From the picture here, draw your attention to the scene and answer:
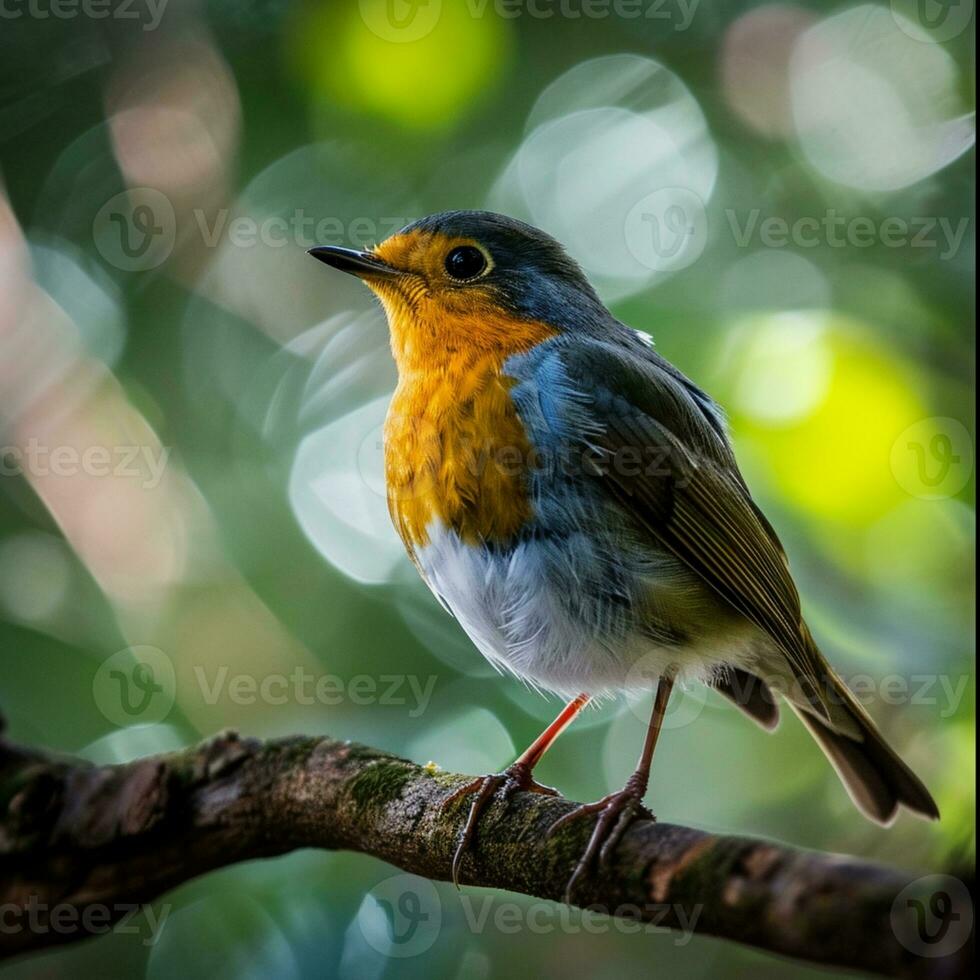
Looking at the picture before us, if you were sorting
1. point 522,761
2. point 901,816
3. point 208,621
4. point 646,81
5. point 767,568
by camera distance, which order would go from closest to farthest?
point 522,761 → point 767,568 → point 901,816 → point 208,621 → point 646,81

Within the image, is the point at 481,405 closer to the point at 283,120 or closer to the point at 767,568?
the point at 767,568

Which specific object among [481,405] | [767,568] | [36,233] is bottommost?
[767,568]

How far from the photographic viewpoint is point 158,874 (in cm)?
249

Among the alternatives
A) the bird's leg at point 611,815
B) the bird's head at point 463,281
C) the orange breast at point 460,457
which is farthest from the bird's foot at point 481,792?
the bird's head at point 463,281

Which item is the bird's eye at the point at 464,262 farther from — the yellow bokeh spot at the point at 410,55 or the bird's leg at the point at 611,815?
the bird's leg at the point at 611,815

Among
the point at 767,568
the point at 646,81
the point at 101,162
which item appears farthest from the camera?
the point at 101,162

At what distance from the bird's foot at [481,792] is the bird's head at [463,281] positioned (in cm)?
120

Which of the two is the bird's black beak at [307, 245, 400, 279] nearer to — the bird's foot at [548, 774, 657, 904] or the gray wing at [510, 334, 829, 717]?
the gray wing at [510, 334, 829, 717]

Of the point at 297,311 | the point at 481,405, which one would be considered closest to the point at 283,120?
the point at 297,311

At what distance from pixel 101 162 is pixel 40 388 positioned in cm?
103

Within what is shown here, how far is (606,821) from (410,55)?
277cm

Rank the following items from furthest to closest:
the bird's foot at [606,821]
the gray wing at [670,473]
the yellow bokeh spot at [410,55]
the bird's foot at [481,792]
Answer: the yellow bokeh spot at [410,55] < the gray wing at [670,473] < the bird's foot at [481,792] < the bird's foot at [606,821]

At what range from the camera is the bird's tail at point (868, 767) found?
3.10m

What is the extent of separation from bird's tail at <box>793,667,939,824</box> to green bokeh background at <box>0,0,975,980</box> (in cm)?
12
